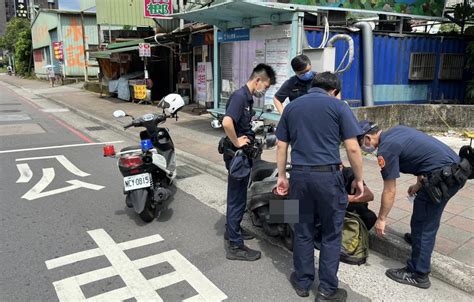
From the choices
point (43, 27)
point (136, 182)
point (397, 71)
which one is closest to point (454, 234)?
point (136, 182)

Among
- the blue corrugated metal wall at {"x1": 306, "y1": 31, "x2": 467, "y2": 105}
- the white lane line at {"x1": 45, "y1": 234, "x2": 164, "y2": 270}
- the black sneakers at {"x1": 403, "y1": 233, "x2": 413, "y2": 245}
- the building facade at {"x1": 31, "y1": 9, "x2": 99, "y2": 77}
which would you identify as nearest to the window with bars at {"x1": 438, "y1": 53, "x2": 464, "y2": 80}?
the blue corrugated metal wall at {"x1": 306, "y1": 31, "x2": 467, "y2": 105}

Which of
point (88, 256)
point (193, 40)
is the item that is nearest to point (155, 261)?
point (88, 256)

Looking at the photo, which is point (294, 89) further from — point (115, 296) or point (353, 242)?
point (115, 296)

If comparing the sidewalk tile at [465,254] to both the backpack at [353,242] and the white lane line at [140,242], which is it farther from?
the white lane line at [140,242]

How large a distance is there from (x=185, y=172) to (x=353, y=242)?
3.87 meters

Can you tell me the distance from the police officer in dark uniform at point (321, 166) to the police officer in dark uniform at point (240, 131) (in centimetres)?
57

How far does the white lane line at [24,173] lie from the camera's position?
20.5 ft

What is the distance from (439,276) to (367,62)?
6.26 meters

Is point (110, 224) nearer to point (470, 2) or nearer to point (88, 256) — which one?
point (88, 256)

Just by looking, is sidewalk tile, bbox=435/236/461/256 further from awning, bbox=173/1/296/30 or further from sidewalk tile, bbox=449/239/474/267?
awning, bbox=173/1/296/30

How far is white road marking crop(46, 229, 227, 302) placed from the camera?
3105mm

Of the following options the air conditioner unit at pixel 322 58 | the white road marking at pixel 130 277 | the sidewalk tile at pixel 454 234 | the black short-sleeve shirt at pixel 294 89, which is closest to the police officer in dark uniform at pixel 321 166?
the white road marking at pixel 130 277

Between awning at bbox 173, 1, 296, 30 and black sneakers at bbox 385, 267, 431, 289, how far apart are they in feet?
18.4

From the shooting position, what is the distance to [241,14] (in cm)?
848
